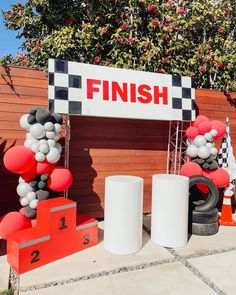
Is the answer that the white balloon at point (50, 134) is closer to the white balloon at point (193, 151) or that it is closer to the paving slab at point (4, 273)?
the paving slab at point (4, 273)

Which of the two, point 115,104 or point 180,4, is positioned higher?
point 180,4

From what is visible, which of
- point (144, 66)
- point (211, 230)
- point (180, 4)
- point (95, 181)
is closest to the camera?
point (211, 230)

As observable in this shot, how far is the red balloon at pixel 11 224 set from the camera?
3.18 meters

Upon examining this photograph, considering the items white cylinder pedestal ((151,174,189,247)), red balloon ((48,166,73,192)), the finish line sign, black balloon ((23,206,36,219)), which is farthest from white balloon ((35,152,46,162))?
white cylinder pedestal ((151,174,189,247))

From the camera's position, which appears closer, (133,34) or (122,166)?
(122,166)

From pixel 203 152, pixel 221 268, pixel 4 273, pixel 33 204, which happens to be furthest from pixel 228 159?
pixel 4 273

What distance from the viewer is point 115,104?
4.16 metres

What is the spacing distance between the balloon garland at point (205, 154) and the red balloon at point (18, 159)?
2480 mm

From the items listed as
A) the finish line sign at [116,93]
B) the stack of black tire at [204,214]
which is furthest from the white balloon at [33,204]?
the stack of black tire at [204,214]

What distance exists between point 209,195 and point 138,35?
408cm

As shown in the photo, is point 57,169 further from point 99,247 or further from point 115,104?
point 115,104

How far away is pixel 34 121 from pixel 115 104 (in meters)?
1.38

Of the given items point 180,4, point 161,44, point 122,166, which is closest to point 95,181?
point 122,166

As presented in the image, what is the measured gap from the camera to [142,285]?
2555mm
